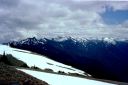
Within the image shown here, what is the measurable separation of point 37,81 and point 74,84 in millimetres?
4996

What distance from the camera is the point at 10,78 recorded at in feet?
84.8

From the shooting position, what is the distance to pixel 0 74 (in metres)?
26.4

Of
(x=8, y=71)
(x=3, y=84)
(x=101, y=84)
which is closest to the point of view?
(x=3, y=84)

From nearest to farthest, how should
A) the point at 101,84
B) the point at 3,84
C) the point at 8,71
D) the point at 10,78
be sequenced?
the point at 3,84, the point at 10,78, the point at 8,71, the point at 101,84

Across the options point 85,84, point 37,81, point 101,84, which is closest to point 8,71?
point 37,81

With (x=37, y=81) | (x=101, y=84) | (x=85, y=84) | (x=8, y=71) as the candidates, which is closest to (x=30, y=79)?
(x=37, y=81)

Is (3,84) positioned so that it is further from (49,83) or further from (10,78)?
(49,83)

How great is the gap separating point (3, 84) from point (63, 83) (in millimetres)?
9292

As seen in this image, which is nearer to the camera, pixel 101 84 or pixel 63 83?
pixel 63 83

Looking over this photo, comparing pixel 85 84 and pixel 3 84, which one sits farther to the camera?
pixel 85 84

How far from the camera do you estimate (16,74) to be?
2736cm

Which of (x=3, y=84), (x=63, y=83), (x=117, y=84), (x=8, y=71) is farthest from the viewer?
(x=117, y=84)

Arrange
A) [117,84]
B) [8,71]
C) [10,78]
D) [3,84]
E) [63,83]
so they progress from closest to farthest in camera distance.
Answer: [3,84] < [10,78] < [8,71] < [63,83] < [117,84]

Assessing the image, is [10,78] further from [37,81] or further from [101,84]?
[101,84]
